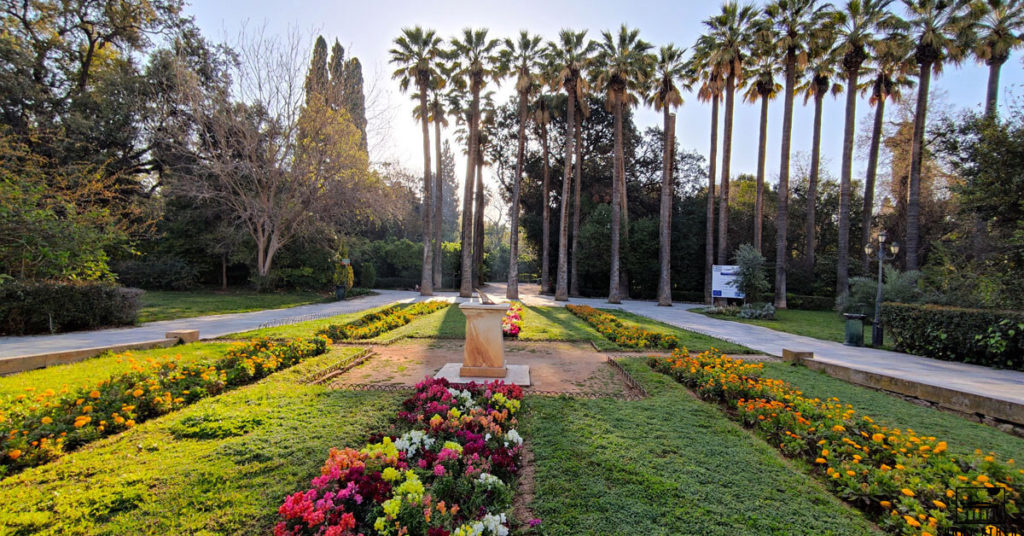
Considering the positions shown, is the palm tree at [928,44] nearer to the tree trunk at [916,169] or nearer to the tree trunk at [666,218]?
the tree trunk at [916,169]

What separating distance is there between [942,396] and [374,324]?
9.80 metres

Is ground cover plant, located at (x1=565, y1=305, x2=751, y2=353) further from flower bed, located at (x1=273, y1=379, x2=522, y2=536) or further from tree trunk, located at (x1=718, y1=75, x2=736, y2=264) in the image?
tree trunk, located at (x1=718, y1=75, x2=736, y2=264)

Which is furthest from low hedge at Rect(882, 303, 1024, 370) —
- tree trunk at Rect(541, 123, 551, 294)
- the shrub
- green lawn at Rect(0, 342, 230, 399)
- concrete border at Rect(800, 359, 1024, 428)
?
the shrub

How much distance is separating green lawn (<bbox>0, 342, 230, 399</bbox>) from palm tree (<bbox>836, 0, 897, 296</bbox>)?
72.5 ft

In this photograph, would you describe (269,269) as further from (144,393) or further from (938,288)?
(938,288)

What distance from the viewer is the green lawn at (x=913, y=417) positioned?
379 cm

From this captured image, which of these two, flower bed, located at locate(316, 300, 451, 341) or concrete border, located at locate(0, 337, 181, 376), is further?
flower bed, located at locate(316, 300, 451, 341)

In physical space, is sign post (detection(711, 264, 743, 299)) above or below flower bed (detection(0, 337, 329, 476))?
above

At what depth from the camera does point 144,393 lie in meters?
3.99

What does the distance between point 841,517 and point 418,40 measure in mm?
24071

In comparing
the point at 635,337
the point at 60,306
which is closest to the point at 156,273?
the point at 60,306

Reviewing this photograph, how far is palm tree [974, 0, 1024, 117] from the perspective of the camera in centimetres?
1437

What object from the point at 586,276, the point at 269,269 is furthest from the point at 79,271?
the point at 586,276

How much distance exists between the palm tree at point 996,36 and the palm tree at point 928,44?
17.1 inches
